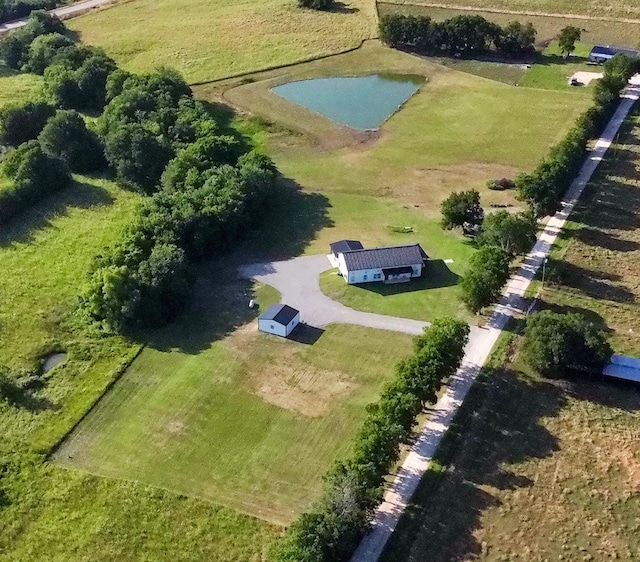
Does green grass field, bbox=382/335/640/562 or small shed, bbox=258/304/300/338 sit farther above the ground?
small shed, bbox=258/304/300/338

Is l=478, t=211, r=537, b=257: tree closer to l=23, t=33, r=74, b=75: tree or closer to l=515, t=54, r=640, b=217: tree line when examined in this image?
l=515, t=54, r=640, b=217: tree line

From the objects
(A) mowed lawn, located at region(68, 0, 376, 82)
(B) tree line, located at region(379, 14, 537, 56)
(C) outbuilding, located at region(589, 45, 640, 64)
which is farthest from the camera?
(A) mowed lawn, located at region(68, 0, 376, 82)

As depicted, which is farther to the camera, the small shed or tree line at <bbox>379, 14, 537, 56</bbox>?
tree line at <bbox>379, 14, 537, 56</bbox>

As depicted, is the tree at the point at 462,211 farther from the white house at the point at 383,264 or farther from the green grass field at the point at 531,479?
the green grass field at the point at 531,479

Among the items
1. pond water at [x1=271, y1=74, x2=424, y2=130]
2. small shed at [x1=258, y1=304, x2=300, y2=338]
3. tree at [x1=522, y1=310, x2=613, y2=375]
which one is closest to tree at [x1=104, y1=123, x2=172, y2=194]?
pond water at [x1=271, y1=74, x2=424, y2=130]

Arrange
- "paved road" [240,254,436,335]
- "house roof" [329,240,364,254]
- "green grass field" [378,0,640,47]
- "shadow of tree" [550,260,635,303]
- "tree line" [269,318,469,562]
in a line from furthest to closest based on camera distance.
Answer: "green grass field" [378,0,640,47] < "house roof" [329,240,364,254] < "shadow of tree" [550,260,635,303] < "paved road" [240,254,436,335] < "tree line" [269,318,469,562]

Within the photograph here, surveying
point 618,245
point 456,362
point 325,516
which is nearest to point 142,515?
point 325,516
